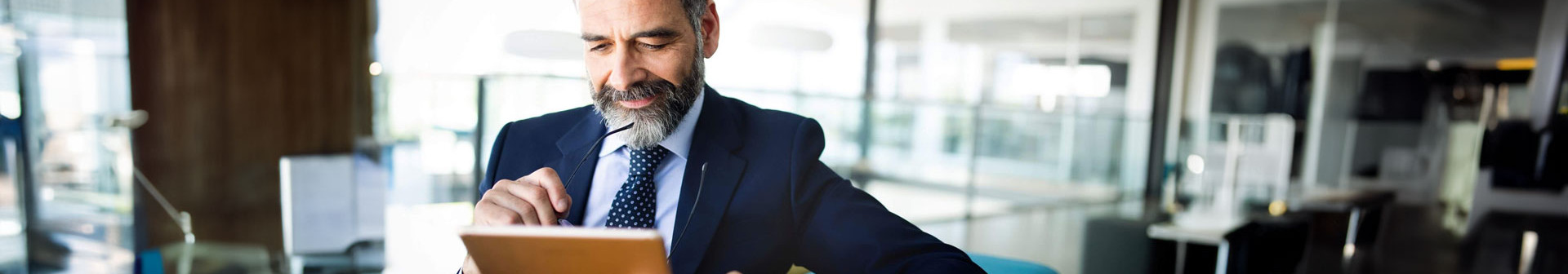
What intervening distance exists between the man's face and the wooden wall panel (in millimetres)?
2353

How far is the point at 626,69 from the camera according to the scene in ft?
3.72

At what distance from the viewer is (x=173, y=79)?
322 cm

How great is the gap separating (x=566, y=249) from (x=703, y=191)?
0.34 metres

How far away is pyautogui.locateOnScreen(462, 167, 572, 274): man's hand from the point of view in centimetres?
112

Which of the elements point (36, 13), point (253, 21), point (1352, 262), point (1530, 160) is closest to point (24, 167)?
point (36, 13)

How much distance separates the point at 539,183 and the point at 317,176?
273 cm

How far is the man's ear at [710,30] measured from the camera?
48.2 inches

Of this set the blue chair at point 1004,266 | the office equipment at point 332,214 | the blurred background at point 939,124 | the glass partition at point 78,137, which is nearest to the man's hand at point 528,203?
the blurred background at point 939,124

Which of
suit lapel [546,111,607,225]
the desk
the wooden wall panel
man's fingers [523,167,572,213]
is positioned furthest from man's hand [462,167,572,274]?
the desk

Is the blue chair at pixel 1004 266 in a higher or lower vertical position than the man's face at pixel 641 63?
lower

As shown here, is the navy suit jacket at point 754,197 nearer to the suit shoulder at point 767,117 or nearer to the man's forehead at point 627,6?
Result: the suit shoulder at point 767,117

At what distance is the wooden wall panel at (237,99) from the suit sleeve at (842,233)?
2451 millimetres

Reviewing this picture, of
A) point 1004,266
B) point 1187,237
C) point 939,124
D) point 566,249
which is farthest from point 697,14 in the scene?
Answer: point 1187,237

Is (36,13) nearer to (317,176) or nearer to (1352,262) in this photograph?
(317,176)
